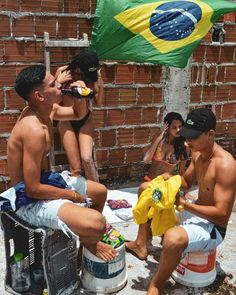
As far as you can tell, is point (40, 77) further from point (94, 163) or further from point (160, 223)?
point (94, 163)

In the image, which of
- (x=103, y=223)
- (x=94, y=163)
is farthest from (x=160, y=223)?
(x=94, y=163)

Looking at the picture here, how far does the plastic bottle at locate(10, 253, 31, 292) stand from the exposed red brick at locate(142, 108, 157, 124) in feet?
9.34

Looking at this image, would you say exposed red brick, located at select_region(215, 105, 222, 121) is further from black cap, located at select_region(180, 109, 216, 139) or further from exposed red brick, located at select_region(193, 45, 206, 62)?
black cap, located at select_region(180, 109, 216, 139)

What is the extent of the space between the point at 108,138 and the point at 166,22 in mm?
1654

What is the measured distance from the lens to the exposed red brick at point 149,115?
219 inches

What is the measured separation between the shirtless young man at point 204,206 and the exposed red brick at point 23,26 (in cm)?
234

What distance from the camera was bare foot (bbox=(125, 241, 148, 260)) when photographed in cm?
390

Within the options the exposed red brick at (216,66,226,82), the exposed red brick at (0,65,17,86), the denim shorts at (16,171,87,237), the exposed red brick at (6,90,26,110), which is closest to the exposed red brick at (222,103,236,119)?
the exposed red brick at (216,66,226,82)

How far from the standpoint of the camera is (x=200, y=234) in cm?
326

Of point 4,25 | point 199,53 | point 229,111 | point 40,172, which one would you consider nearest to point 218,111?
point 229,111

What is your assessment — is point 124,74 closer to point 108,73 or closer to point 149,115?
point 108,73

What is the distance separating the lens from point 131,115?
5461mm

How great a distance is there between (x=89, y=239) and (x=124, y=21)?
2.71 m

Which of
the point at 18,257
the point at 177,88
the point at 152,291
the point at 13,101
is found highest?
the point at 177,88
